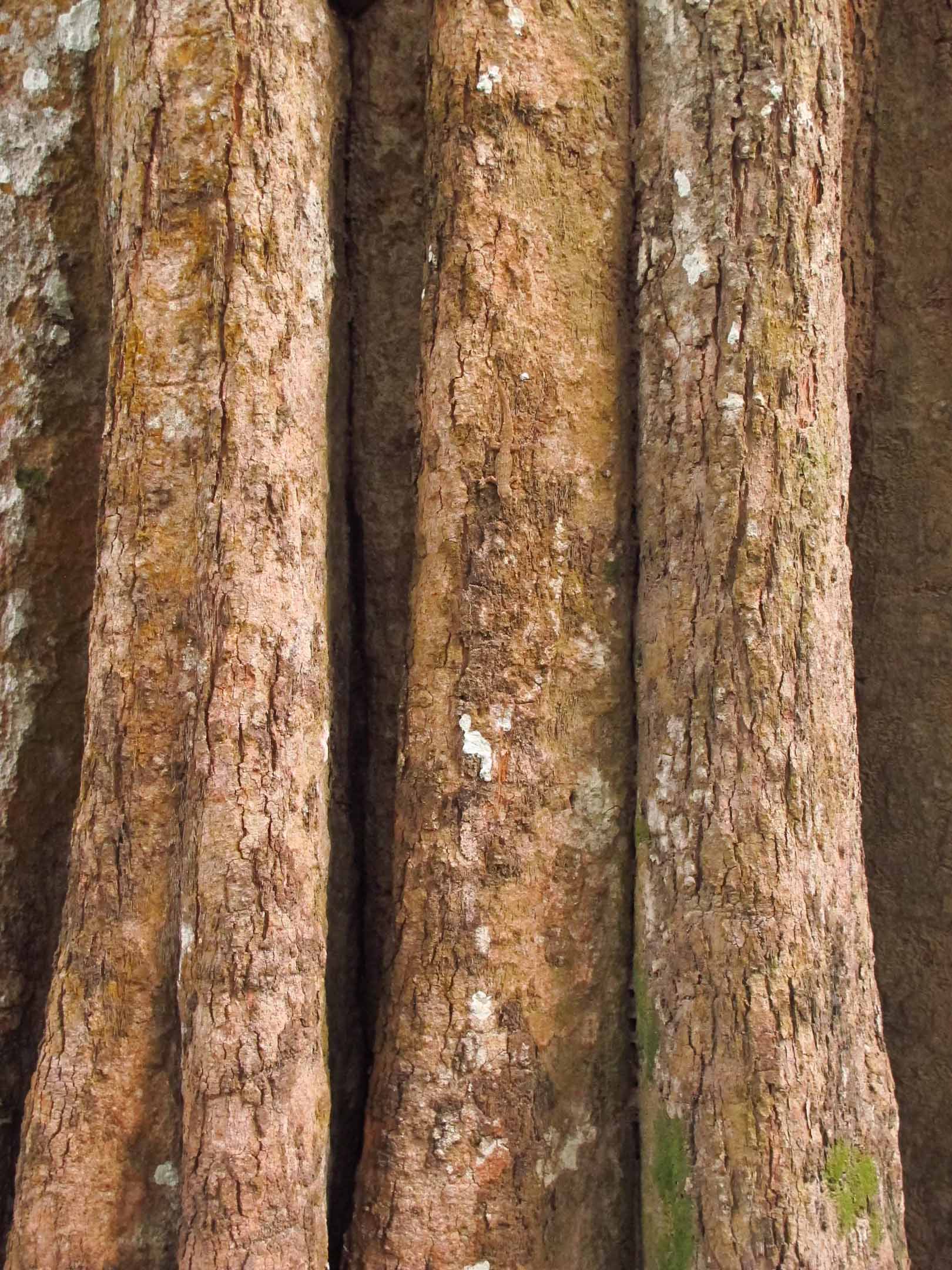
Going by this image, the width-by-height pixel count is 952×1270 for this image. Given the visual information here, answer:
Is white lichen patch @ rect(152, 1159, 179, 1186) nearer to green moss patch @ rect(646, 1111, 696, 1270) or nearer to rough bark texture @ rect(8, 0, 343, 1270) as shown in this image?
rough bark texture @ rect(8, 0, 343, 1270)

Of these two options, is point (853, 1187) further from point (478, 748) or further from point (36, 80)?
point (36, 80)

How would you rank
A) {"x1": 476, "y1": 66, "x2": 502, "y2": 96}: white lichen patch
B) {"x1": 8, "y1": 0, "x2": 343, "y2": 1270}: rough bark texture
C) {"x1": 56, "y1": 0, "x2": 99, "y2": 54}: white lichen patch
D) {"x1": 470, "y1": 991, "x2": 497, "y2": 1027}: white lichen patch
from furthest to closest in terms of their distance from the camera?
{"x1": 56, "y1": 0, "x2": 99, "y2": 54}: white lichen patch → {"x1": 476, "y1": 66, "x2": 502, "y2": 96}: white lichen patch → {"x1": 470, "y1": 991, "x2": 497, "y2": 1027}: white lichen patch → {"x1": 8, "y1": 0, "x2": 343, "y2": 1270}: rough bark texture

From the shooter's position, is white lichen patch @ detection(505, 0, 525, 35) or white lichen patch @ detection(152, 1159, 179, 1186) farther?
white lichen patch @ detection(505, 0, 525, 35)

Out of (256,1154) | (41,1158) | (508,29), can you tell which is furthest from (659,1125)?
(508,29)

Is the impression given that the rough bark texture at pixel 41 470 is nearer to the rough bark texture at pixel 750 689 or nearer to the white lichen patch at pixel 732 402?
the rough bark texture at pixel 750 689

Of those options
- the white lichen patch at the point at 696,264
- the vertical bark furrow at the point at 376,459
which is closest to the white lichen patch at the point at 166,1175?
the vertical bark furrow at the point at 376,459

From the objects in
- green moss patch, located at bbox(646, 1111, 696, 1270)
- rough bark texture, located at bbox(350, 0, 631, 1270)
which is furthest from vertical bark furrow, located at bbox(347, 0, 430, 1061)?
green moss patch, located at bbox(646, 1111, 696, 1270)
